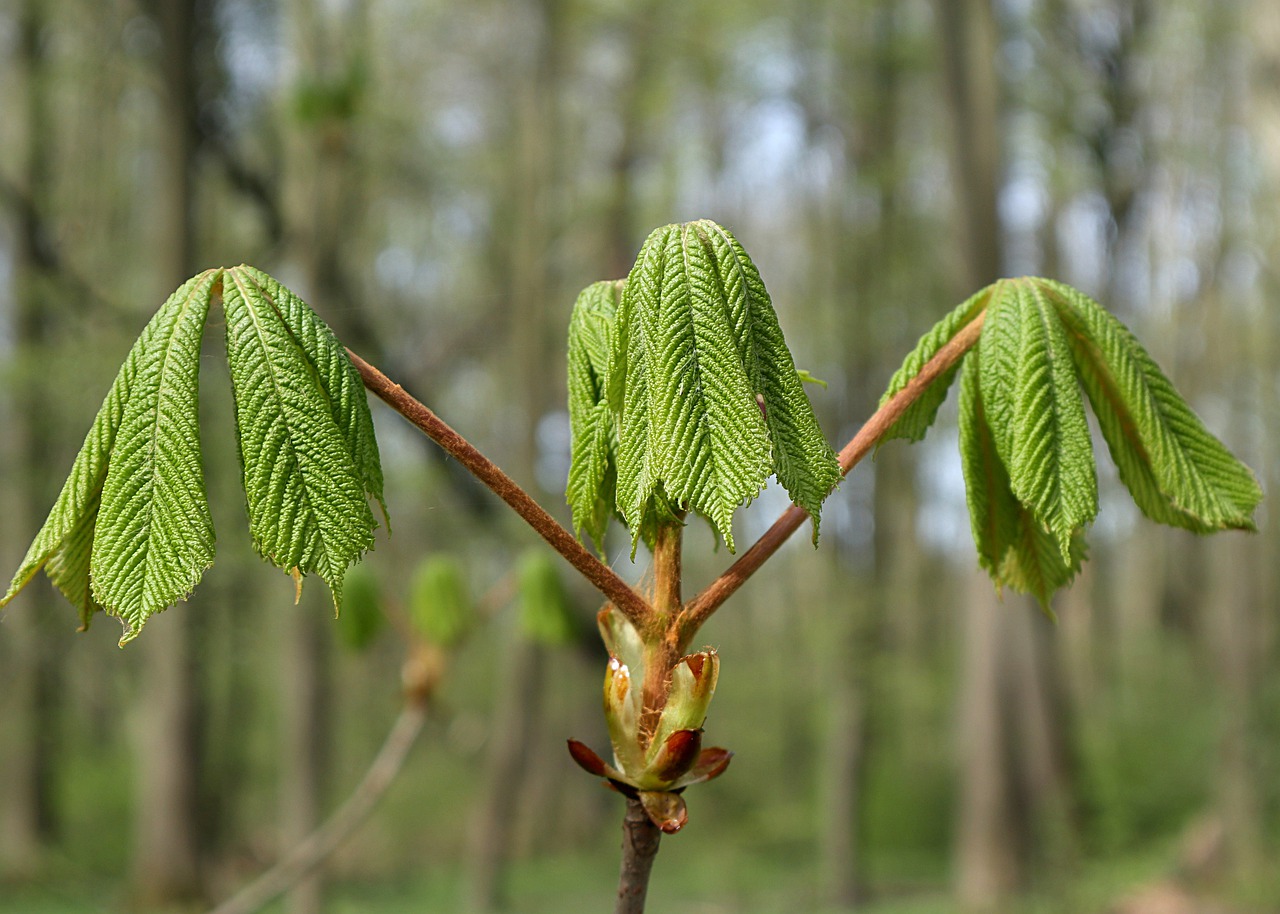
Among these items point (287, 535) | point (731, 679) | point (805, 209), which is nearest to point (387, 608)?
point (287, 535)

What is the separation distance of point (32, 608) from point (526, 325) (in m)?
4.95

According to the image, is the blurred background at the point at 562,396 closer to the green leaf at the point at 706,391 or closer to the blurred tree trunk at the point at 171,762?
the blurred tree trunk at the point at 171,762

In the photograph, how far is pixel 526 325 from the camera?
9.58m

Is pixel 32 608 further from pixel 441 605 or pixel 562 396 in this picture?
pixel 441 605

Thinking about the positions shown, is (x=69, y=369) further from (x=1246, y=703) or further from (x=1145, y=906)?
(x=1145, y=906)

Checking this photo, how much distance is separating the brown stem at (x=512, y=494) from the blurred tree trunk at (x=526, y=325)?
8.38 meters

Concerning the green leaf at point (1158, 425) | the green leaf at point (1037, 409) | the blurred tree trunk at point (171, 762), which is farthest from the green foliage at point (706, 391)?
the blurred tree trunk at point (171, 762)

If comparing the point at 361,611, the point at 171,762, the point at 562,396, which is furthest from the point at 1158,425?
the point at 562,396

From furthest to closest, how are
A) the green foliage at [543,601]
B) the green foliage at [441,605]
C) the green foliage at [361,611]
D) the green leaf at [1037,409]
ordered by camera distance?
the green foliage at [543,601] < the green foliage at [361,611] < the green foliage at [441,605] < the green leaf at [1037,409]

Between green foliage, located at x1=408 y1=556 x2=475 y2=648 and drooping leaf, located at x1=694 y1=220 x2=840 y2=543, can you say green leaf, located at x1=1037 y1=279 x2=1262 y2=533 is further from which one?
green foliage, located at x1=408 y1=556 x2=475 y2=648

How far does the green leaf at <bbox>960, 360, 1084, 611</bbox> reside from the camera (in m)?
1.07

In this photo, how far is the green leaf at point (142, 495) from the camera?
32.6 inches

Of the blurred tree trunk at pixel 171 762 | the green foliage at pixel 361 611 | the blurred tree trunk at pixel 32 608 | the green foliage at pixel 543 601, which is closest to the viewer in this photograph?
the green foliage at pixel 361 611

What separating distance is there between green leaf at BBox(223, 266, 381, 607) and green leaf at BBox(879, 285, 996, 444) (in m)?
0.45
